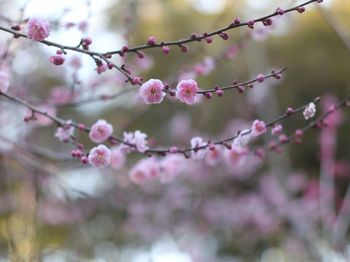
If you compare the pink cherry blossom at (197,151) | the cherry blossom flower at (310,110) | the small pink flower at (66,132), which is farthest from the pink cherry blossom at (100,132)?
the cherry blossom flower at (310,110)

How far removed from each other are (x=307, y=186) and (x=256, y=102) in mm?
829

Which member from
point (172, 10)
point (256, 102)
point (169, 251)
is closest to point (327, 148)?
point (256, 102)

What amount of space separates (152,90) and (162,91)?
0.07ft

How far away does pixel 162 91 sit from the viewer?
108 centimetres

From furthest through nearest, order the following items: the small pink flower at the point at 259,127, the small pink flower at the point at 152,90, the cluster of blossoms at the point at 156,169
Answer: the cluster of blossoms at the point at 156,169, the small pink flower at the point at 259,127, the small pink flower at the point at 152,90

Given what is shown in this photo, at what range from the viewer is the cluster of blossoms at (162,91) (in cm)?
107

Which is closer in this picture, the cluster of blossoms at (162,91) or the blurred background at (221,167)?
the cluster of blossoms at (162,91)

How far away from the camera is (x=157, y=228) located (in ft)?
12.2

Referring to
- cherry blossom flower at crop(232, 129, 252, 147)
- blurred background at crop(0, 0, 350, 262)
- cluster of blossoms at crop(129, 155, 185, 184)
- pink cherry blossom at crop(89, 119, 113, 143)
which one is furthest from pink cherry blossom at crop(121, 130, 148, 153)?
blurred background at crop(0, 0, 350, 262)

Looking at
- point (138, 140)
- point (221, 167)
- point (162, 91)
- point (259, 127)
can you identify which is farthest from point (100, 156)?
point (221, 167)

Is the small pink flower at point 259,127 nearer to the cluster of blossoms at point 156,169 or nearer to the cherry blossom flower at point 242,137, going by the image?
the cherry blossom flower at point 242,137

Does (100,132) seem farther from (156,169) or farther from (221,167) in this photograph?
(221,167)

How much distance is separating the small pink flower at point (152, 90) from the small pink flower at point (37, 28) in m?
0.23

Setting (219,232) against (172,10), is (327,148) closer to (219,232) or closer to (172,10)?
(219,232)
